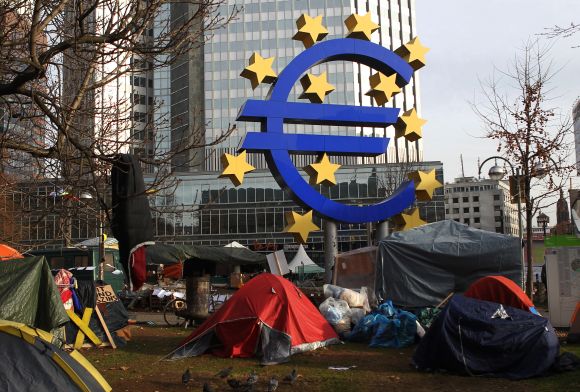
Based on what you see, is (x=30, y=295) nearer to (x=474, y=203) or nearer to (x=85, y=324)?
(x=85, y=324)

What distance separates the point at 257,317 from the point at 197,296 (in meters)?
5.68

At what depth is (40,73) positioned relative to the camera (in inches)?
276

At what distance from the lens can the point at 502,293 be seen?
1101 centimetres

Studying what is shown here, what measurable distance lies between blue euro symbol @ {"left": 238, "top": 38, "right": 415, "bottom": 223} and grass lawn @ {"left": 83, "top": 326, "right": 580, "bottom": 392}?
5883 mm

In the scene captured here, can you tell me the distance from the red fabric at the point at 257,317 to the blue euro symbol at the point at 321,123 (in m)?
5.68

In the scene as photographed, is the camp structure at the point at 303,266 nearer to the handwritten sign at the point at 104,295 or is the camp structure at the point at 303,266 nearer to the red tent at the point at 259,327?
the handwritten sign at the point at 104,295

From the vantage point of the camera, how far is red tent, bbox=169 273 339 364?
37.1 feet

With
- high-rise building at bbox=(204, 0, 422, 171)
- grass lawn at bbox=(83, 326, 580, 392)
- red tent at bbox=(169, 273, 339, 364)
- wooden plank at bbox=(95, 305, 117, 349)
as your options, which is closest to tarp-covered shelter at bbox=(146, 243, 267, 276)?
wooden plank at bbox=(95, 305, 117, 349)

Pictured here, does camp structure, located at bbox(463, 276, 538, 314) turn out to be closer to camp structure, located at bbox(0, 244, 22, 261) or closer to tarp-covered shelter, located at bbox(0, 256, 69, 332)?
tarp-covered shelter, located at bbox(0, 256, 69, 332)

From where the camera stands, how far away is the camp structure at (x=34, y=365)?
576 centimetres

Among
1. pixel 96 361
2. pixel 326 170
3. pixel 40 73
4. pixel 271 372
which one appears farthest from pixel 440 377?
pixel 326 170

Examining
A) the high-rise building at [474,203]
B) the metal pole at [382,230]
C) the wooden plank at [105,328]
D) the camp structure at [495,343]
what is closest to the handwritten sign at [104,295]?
the wooden plank at [105,328]

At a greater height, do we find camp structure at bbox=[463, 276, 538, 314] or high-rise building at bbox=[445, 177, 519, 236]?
high-rise building at bbox=[445, 177, 519, 236]

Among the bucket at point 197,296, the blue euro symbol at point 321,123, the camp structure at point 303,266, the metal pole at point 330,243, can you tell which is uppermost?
the blue euro symbol at point 321,123
